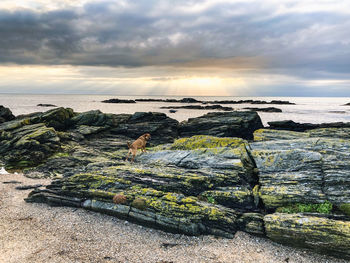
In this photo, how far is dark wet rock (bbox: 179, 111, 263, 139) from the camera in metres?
35.5

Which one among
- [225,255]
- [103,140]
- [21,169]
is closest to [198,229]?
[225,255]

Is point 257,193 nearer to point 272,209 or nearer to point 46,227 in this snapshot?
point 272,209

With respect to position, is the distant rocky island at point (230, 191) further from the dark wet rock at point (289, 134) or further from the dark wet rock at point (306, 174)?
the dark wet rock at point (289, 134)

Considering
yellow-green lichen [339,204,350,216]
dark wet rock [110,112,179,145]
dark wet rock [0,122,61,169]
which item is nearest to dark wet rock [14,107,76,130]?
dark wet rock [0,122,61,169]

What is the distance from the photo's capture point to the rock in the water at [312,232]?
927 cm

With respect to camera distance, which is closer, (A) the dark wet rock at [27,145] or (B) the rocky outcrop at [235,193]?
(B) the rocky outcrop at [235,193]

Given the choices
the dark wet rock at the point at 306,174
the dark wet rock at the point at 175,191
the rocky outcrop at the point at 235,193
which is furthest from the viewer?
the dark wet rock at the point at 306,174

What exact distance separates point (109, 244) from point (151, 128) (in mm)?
25014

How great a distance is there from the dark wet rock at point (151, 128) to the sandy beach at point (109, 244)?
19.9 metres

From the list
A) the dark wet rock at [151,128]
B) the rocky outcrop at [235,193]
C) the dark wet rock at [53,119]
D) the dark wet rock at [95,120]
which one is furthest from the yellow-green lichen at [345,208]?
the dark wet rock at [53,119]

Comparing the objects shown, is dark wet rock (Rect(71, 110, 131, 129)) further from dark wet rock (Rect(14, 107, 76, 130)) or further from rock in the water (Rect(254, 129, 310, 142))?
rock in the water (Rect(254, 129, 310, 142))

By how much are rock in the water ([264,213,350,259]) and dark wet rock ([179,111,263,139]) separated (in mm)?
24430

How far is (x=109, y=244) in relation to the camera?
10.4 meters

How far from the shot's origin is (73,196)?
45.1 ft
